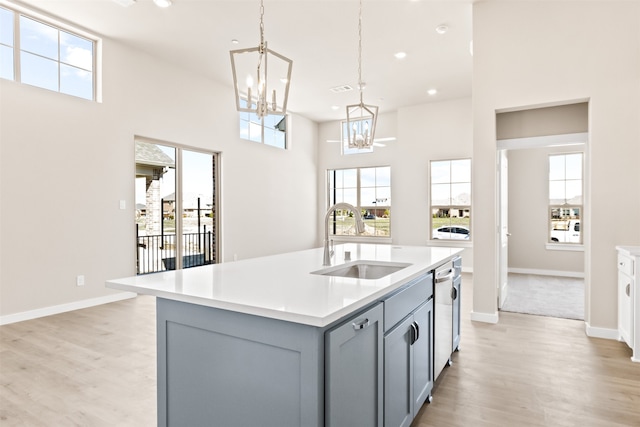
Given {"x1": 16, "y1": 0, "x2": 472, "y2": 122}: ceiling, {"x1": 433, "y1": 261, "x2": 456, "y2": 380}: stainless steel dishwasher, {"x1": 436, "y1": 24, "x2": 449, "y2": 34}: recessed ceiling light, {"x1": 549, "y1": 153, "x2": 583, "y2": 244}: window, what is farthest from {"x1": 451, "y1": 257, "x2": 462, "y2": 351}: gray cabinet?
{"x1": 549, "y1": 153, "x2": 583, "y2": 244}: window

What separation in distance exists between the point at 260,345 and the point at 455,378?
193 centimetres

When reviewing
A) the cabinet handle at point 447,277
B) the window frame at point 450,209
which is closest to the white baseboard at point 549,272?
the window frame at point 450,209

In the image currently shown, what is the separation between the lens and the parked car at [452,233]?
304 inches

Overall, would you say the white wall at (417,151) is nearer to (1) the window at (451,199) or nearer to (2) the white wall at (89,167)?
(1) the window at (451,199)

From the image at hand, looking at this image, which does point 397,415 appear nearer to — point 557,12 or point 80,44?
point 557,12

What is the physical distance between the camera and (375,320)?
4.91 ft

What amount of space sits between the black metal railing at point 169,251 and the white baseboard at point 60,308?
20.5 inches

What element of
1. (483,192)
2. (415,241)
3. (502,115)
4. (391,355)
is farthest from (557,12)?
(415,241)

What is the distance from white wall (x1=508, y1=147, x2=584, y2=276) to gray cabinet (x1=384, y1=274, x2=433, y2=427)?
5.87 meters

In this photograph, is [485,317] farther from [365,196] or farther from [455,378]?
[365,196]

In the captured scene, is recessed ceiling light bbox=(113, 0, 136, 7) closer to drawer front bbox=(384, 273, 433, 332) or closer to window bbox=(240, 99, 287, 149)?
window bbox=(240, 99, 287, 149)

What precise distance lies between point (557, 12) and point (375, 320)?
4.01m

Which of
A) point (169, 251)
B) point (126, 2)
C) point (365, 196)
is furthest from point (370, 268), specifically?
point (365, 196)

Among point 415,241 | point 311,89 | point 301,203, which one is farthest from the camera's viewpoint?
point 301,203
